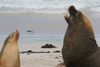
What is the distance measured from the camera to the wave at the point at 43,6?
68.2 feet

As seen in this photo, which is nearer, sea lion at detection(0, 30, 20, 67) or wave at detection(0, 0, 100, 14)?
sea lion at detection(0, 30, 20, 67)

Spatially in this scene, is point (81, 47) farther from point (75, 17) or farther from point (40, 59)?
point (40, 59)

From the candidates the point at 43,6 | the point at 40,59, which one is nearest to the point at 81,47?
the point at 40,59

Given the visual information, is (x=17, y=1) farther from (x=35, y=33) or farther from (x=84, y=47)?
(x=84, y=47)

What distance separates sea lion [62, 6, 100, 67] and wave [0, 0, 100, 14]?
1598 cm

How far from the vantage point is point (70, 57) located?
4.43 metres

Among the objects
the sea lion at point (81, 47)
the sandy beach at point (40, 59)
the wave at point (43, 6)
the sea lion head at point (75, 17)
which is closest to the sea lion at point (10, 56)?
the sea lion at point (81, 47)

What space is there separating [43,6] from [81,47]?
17.7m

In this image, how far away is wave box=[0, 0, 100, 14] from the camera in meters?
20.8

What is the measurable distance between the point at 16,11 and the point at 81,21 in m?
16.6

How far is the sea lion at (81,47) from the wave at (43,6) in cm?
1598

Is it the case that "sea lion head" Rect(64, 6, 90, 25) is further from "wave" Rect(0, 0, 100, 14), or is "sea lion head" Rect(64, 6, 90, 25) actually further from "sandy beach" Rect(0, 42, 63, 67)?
"wave" Rect(0, 0, 100, 14)

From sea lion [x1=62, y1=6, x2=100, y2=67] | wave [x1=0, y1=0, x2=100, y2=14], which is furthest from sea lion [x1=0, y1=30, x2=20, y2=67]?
wave [x1=0, y1=0, x2=100, y2=14]

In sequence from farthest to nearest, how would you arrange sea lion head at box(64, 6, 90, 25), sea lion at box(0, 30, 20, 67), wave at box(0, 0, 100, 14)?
wave at box(0, 0, 100, 14) < sea lion head at box(64, 6, 90, 25) < sea lion at box(0, 30, 20, 67)
